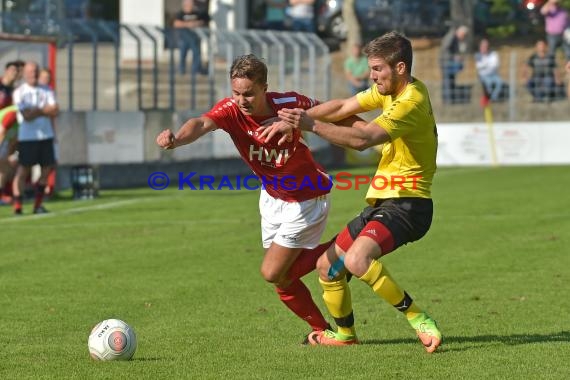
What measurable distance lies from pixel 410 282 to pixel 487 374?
4380 mm

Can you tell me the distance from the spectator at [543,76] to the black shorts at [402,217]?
23605 millimetres

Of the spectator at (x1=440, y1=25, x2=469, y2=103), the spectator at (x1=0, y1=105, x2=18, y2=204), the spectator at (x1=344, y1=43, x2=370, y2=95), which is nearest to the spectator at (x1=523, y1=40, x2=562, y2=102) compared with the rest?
the spectator at (x1=440, y1=25, x2=469, y2=103)

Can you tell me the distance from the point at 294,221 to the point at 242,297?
8.07 ft

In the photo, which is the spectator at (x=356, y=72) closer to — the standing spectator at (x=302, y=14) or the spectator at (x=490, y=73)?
the spectator at (x=490, y=73)

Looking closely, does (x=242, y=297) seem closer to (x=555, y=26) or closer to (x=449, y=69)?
(x=449, y=69)

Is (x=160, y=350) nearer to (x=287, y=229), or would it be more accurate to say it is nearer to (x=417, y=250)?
(x=287, y=229)

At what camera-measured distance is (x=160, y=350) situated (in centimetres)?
853

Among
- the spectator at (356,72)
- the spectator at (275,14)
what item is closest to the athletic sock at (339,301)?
the spectator at (356,72)

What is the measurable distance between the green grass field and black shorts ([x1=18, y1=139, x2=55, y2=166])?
2.52 ft

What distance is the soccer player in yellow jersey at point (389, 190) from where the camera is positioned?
8242mm

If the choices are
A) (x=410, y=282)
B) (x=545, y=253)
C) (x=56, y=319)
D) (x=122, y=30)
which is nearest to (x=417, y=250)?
(x=545, y=253)

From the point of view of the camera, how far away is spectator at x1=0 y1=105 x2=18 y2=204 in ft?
66.0

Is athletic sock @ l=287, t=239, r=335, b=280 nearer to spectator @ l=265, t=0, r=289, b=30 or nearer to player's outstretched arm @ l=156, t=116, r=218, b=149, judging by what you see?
player's outstretched arm @ l=156, t=116, r=218, b=149

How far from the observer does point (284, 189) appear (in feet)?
29.0
